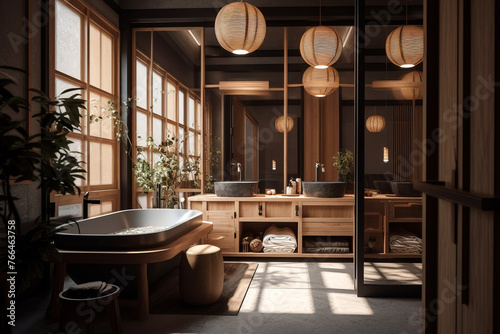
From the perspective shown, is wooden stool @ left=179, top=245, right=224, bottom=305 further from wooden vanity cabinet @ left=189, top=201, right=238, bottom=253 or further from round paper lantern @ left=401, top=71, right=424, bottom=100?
round paper lantern @ left=401, top=71, right=424, bottom=100

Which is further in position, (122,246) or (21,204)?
(21,204)

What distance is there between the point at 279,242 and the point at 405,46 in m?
2.35

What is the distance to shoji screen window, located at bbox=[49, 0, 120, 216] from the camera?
3674 mm

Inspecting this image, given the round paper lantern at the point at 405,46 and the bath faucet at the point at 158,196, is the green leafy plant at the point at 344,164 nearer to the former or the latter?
the round paper lantern at the point at 405,46

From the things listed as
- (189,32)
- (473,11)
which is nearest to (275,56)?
(189,32)

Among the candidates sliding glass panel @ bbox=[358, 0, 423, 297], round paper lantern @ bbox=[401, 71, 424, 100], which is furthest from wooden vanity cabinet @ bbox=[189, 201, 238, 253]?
round paper lantern @ bbox=[401, 71, 424, 100]

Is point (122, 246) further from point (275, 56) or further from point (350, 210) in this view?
point (275, 56)

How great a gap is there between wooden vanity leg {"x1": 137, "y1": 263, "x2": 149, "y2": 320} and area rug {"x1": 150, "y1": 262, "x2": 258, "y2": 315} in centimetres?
17

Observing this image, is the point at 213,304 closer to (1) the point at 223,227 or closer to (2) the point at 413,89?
(1) the point at 223,227

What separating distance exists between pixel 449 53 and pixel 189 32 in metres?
4.21

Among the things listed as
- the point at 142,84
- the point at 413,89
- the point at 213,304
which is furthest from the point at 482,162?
the point at 142,84

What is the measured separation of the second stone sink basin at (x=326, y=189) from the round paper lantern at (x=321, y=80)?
3.55 ft

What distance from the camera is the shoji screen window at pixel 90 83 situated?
367cm

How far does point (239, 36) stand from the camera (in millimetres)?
3666
